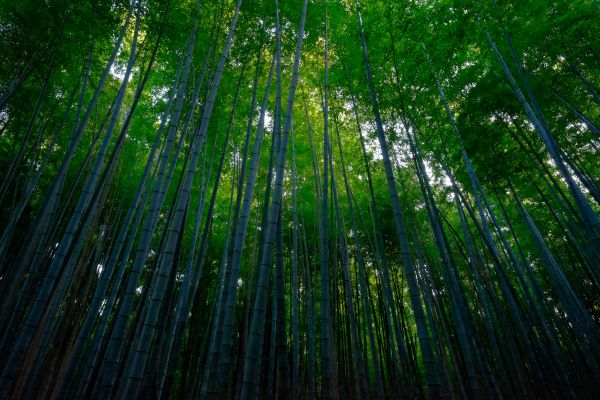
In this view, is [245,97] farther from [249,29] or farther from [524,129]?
[524,129]

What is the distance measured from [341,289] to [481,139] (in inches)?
162

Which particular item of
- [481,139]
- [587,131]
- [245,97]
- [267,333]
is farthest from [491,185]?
[267,333]

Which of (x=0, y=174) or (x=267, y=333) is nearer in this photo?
(x=0, y=174)

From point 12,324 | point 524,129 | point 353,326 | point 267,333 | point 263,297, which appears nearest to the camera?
point 263,297

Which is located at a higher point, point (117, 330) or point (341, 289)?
point (341, 289)

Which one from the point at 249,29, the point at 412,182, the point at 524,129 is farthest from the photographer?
the point at 412,182

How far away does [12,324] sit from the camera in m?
3.03

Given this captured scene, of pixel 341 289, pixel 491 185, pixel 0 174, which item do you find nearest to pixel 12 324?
pixel 0 174

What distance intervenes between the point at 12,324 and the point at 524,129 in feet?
23.8

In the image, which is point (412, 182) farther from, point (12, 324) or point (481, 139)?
point (12, 324)

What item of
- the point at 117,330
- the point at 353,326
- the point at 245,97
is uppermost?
the point at 245,97

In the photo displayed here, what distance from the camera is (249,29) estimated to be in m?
4.61

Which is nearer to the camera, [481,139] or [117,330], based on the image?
[117,330]

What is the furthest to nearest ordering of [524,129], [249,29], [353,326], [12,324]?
[524,129] < [249,29] < [353,326] < [12,324]
